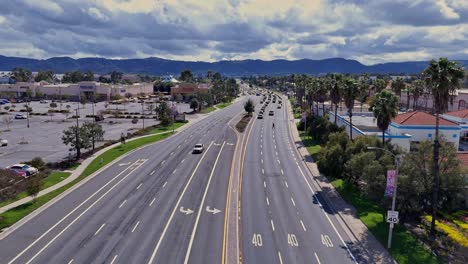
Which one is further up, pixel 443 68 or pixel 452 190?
pixel 443 68

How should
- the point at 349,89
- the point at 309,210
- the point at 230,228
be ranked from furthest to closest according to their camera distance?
the point at 349,89
the point at 309,210
the point at 230,228

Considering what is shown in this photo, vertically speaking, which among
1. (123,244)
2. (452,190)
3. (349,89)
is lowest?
(123,244)

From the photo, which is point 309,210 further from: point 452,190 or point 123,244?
point 123,244

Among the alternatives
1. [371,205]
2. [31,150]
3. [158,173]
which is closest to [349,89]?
[371,205]

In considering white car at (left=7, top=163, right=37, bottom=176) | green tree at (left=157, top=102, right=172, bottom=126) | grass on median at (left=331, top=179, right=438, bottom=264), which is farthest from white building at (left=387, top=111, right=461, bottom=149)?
green tree at (left=157, top=102, right=172, bottom=126)

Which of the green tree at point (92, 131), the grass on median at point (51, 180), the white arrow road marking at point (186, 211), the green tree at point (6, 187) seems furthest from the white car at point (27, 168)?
the white arrow road marking at point (186, 211)

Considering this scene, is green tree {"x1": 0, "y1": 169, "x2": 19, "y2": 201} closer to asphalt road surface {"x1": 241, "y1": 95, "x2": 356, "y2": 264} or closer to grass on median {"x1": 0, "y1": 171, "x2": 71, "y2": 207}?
grass on median {"x1": 0, "y1": 171, "x2": 71, "y2": 207}
